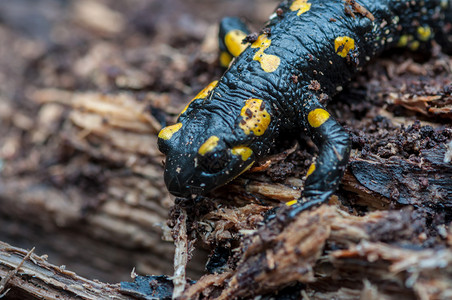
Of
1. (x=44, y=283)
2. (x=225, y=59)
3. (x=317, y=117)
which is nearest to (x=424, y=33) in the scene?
(x=317, y=117)

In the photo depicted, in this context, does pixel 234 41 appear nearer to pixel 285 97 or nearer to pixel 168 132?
pixel 285 97

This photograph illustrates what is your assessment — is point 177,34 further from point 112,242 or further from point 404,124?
point 404,124

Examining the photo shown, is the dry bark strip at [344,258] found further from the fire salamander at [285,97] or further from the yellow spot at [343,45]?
the yellow spot at [343,45]

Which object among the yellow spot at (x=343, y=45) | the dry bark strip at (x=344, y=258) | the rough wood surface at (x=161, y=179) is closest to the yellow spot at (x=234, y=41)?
the rough wood surface at (x=161, y=179)

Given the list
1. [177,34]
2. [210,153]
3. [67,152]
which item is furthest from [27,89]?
[210,153]

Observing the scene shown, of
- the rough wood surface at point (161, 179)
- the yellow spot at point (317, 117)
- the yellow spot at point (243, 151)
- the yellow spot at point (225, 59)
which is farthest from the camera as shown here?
the yellow spot at point (225, 59)
